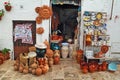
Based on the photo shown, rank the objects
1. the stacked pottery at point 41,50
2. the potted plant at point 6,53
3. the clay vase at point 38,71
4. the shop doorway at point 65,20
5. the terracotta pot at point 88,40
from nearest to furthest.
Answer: the clay vase at point 38,71 → the stacked pottery at point 41,50 → the terracotta pot at point 88,40 → the potted plant at point 6,53 → the shop doorway at point 65,20

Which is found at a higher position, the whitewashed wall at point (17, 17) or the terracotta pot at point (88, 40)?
the whitewashed wall at point (17, 17)

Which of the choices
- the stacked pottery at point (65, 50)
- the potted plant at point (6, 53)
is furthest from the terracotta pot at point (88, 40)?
the potted plant at point (6, 53)

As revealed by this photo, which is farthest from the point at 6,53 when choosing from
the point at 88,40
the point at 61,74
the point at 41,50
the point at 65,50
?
the point at 88,40

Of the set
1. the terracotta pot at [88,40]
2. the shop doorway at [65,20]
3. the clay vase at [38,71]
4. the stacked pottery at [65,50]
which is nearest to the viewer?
the clay vase at [38,71]

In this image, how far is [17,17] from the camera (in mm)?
5836

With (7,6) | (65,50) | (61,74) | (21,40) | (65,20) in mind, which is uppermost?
(7,6)

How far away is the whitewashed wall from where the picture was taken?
18.9 ft

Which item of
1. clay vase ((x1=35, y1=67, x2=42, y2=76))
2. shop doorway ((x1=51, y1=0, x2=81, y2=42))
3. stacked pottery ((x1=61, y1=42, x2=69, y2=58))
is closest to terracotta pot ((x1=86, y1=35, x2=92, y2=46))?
shop doorway ((x1=51, y1=0, x2=81, y2=42))

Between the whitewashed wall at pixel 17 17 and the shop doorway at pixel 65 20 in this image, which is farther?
the shop doorway at pixel 65 20

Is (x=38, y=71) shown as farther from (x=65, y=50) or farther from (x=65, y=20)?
(x=65, y=20)

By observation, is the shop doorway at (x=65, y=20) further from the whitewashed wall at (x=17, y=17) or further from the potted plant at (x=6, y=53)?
the potted plant at (x=6, y=53)

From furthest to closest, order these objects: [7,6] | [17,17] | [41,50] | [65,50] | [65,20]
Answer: [65,20] → [65,50] → [17,17] → [7,6] → [41,50]

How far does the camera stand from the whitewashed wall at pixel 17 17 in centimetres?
575

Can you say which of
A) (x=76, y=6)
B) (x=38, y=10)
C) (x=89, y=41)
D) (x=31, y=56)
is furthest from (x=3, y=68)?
(x=76, y=6)
